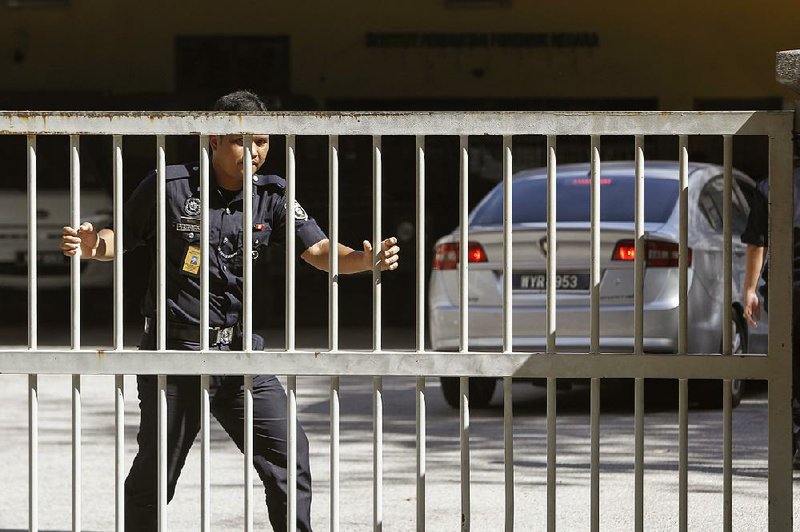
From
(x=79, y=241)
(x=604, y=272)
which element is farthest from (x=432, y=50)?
(x=79, y=241)

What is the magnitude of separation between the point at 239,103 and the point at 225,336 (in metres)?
0.78

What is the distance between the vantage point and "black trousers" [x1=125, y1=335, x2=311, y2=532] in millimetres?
4707

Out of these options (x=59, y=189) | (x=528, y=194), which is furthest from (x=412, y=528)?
(x=59, y=189)

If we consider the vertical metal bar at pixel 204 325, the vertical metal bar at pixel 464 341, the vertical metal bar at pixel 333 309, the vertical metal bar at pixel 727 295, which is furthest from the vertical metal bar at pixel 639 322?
the vertical metal bar at pixel 204 325

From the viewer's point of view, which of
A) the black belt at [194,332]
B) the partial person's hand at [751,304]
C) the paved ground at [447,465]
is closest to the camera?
the black belt at [194,332]

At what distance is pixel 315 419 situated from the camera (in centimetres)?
1002

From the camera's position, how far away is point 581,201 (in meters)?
10.3

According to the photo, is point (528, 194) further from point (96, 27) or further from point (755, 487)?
point (96, 27)

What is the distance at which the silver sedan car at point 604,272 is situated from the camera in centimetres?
916

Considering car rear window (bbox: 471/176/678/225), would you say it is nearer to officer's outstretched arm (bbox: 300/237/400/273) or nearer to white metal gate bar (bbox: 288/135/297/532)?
officer's outstretched arm (bbox: 300/237/400/273)

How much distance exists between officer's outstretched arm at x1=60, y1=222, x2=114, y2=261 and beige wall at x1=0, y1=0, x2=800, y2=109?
52.7 ft

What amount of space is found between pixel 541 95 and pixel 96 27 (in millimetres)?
6192

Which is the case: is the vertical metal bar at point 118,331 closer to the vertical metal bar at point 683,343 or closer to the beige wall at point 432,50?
the vertical metal bar at point 683,343

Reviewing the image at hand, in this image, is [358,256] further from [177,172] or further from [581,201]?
[581,201]
